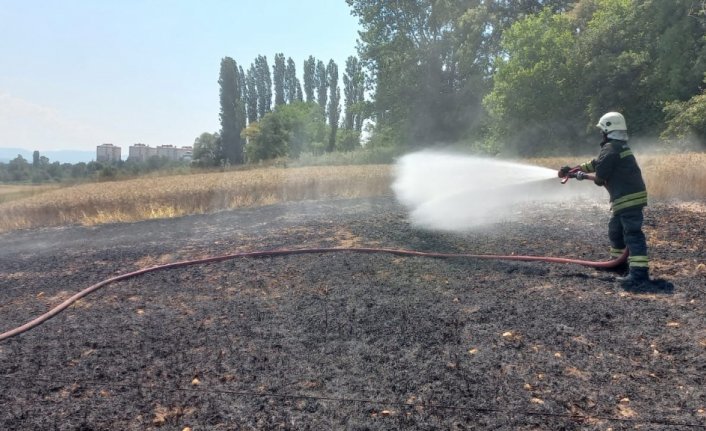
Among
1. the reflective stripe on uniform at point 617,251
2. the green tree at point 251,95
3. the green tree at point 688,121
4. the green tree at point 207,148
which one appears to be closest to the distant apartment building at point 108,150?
the green tree at point 207,148

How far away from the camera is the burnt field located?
3252mm

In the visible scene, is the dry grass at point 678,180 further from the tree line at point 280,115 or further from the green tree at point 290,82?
the green tree at point 290,82

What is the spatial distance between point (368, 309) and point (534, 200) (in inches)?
290

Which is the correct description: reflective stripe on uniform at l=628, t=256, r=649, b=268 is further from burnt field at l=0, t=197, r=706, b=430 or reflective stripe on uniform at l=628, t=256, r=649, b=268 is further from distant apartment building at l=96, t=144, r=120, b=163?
distant apartment building at l=96, t=144, r=120, b=163

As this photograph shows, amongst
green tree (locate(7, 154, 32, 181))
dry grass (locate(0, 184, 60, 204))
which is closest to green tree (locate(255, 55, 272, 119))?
green tree (locate(7, 154, 32, 181))

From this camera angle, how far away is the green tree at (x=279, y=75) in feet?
283

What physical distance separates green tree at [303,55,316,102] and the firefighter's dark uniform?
8621cm

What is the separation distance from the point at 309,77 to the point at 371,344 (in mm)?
89026

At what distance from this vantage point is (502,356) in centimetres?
390

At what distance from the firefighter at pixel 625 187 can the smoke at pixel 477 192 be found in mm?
2731

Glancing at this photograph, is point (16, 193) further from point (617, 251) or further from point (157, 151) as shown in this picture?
point (157, 151)

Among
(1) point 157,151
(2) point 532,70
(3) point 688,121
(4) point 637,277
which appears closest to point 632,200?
(4) point 637,277

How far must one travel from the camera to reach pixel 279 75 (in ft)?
285

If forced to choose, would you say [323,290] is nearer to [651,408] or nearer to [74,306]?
[74,306]
